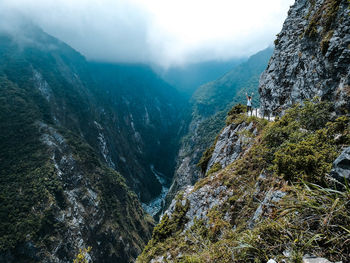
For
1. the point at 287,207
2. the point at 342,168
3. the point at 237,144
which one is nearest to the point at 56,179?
the point at 237,144

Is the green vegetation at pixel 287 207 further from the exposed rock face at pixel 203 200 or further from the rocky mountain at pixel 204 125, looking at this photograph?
the rocky mountain at pixel 204 125

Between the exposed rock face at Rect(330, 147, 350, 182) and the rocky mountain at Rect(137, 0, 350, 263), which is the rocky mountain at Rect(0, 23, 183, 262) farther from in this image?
the exposed rock face at Rect(330, 147, 350, 182)

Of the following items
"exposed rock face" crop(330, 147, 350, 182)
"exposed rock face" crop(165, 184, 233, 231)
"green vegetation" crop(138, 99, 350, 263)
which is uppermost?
"exposed rock face" crop(330, 147, 350, 182)

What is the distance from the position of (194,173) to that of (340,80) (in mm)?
90082

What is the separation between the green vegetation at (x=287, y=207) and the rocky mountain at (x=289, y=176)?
17 mm

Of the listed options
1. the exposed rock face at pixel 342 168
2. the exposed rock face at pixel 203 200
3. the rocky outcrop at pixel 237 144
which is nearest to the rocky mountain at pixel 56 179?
the exposed rock face at pixel 203 200

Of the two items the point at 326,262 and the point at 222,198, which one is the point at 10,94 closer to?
the point at 222,198

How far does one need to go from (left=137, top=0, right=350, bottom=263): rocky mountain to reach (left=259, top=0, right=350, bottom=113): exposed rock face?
0.07 m

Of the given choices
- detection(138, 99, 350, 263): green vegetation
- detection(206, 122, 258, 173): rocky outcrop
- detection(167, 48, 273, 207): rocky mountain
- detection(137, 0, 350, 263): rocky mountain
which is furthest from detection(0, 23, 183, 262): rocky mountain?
detection(206, 122, 258, 173): rocky outcrop

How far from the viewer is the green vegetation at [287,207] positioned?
2.80 meters

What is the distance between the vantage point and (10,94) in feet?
273

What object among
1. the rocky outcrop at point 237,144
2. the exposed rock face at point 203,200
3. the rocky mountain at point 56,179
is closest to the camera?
the exposed rock face at point 203,200

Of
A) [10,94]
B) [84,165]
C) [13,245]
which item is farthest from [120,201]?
[10,94]

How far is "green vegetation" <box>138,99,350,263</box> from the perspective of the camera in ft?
9.19
